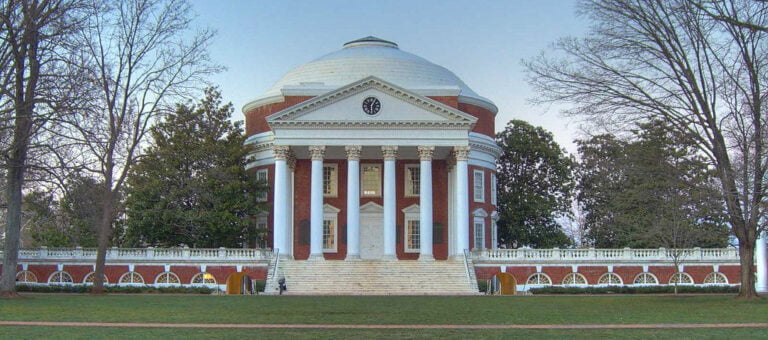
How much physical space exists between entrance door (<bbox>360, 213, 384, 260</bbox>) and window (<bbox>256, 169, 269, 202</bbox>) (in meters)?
6.84

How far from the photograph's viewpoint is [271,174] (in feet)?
200

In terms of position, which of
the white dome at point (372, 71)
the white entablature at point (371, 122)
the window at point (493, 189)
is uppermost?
the white dome at point (372, 71)

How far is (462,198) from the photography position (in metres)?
53.7

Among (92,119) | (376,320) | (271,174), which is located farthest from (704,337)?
(271,174)

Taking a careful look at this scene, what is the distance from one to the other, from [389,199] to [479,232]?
378 inches

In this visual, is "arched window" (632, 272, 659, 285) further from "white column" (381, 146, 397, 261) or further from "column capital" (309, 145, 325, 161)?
"column capital" (309, 145, 325, 161)

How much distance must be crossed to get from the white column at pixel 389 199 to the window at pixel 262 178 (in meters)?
9.82

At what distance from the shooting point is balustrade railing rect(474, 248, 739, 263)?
51.8 metres

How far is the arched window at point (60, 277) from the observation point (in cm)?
5147

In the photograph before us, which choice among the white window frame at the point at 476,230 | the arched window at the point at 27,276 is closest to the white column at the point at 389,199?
the white window frame at the point at 476,230

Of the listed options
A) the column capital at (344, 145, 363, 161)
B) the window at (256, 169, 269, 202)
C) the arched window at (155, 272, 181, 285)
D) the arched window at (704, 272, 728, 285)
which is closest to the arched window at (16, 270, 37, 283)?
the arched window at (155, 272, 181, 285)

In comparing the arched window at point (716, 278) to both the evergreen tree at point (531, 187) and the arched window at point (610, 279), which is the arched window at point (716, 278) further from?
the evergreen tree at point (531, 187)

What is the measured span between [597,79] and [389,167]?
21310mm

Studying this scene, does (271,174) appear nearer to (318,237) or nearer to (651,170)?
(318,237)
